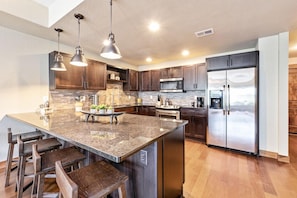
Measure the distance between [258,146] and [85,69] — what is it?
4228 millimetres

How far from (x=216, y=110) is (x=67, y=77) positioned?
3495 millimetres

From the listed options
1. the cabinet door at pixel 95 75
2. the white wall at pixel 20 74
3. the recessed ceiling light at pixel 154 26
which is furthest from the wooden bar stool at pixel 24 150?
the recessed ceiling light at pixel 154 26

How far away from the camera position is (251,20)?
2379mm

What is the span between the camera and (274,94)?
116 inches

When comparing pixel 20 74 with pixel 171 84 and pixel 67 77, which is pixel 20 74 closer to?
pixel 67 77

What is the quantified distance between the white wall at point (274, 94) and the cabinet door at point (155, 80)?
9.27ft

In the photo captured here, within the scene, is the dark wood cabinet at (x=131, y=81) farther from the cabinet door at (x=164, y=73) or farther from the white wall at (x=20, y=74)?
the white wall at (x=20, y=74)

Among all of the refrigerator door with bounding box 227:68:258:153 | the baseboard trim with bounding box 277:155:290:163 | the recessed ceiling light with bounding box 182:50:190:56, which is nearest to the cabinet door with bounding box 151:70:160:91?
the recessed ceiling light with bounding box 182:50:190:56

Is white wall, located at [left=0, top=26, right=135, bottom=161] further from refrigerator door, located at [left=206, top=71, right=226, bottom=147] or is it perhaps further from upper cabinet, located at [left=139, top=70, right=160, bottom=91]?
refrigerator door, located at [left=206, top=71, right=226, bottom=147]

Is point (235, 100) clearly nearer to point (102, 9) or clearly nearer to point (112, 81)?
point (102, 9)

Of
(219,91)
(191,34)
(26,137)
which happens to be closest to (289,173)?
(219,91)

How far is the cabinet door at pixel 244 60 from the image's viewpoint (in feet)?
10.0

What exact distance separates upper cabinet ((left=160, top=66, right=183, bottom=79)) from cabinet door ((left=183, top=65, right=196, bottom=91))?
0.14 metres

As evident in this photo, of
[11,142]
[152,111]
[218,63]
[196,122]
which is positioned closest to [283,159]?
[196,122]
